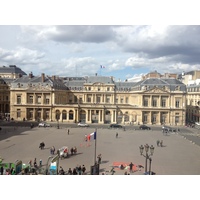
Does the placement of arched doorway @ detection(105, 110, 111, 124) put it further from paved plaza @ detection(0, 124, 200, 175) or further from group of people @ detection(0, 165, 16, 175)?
group of people @ detection(0, 165, 16, 175)

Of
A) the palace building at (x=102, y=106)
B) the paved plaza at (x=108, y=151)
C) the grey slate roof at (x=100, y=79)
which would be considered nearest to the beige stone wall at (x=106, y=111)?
the palace building at (x=102, y=106)

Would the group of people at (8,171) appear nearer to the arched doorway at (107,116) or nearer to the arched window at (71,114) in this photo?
the arched window at (71,114)

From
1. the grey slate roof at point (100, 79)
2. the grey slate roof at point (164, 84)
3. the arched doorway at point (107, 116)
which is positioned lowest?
the arched doorway at point (107, 116)

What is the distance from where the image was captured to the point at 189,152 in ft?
90.1

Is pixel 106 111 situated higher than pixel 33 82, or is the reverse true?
pixel 33 82

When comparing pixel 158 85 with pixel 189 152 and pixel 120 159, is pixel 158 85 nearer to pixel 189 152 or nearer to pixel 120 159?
pixel 189 152

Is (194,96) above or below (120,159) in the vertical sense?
above

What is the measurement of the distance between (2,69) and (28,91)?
2750 cm

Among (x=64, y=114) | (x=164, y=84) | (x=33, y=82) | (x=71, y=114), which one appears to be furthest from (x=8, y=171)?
(x=164, y=84)

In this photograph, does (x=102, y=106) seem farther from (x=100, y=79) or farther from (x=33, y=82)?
(x=33, y=82)

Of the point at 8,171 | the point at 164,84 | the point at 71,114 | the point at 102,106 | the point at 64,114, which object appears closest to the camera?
the point at 8,171

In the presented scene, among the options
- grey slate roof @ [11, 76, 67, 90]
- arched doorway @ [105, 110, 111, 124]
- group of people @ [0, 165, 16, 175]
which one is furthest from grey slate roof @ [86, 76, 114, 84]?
group of people @ [0, 165, 16, 175]

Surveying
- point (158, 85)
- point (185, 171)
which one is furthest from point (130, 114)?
point (185, 171)

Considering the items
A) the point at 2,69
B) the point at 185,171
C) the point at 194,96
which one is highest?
the point at 2,69
